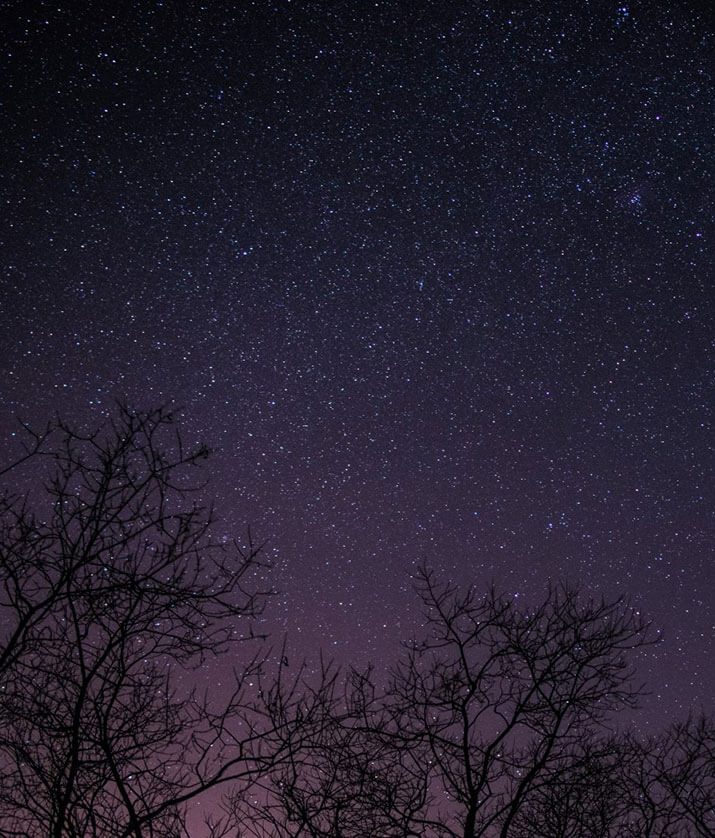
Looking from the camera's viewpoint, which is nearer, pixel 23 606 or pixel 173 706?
pixel 23 606

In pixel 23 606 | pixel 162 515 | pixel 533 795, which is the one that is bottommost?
pixel 533 795

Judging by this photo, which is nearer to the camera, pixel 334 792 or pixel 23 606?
pixel 23 606

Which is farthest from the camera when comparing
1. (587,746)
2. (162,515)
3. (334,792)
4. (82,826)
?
(587,746)

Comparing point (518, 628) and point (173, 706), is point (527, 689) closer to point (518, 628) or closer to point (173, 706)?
point (518, 628)

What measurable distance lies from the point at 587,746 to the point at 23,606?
6407 millimetres

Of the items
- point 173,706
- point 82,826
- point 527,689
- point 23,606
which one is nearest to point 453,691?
point 527,689

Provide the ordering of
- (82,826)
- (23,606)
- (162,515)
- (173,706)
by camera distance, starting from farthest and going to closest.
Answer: (173,706) < (82,826) < (162,515) < (23,606)

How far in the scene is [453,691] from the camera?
7762 mm

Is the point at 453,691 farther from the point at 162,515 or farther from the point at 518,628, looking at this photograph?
the point at 162,515

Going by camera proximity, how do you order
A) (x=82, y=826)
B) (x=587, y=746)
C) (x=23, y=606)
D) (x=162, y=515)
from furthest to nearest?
(x=587, y=746), (x=82, y=826), (x=162, y=515), (x=23, y=606)

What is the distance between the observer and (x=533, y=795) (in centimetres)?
788

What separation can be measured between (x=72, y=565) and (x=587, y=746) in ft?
20.7

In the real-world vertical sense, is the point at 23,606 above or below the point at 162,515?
below

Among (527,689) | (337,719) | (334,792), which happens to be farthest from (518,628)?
(337,719)
